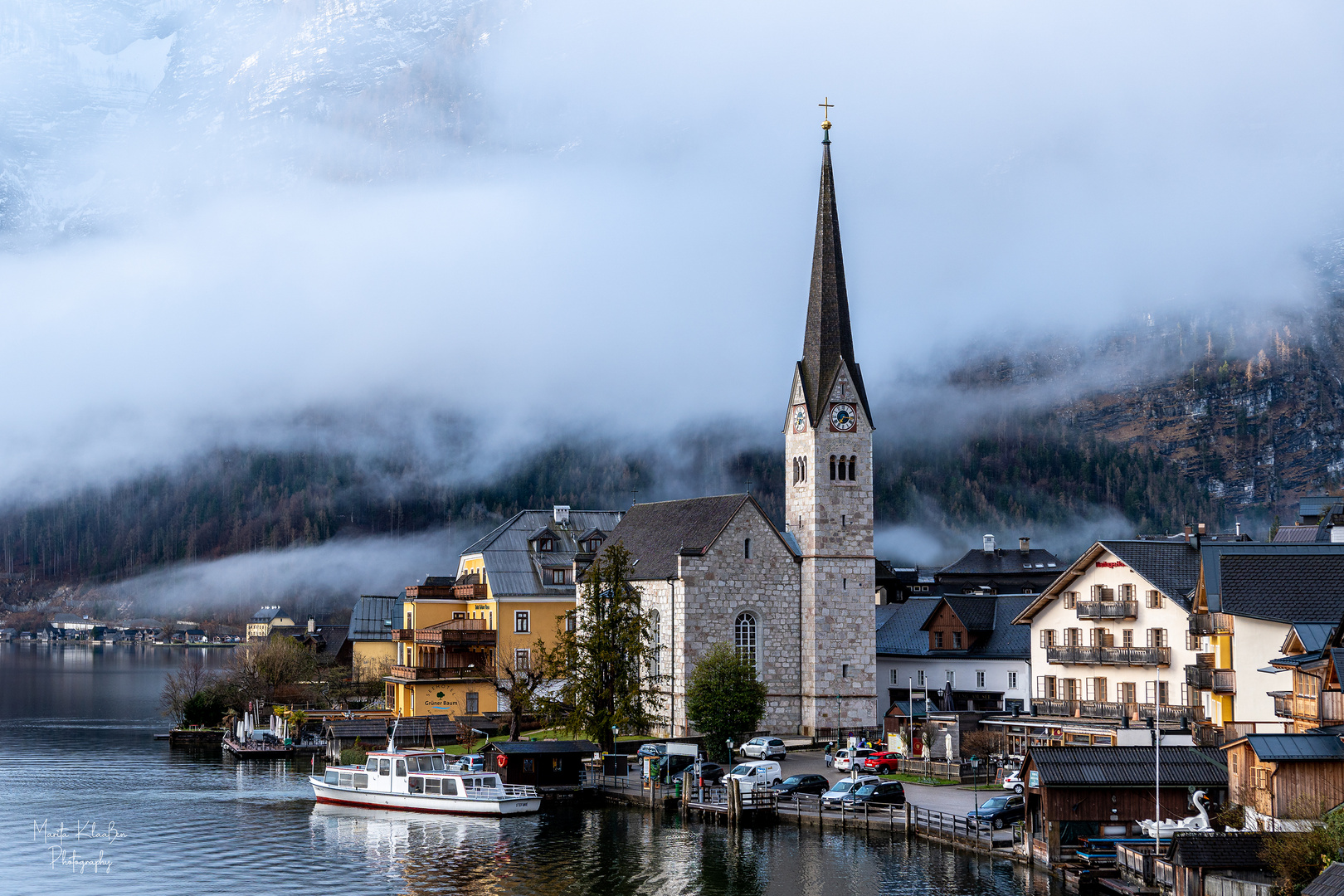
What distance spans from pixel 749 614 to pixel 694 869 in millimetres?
35022

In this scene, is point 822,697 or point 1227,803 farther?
point 822,697

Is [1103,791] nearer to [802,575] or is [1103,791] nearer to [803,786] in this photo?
[803,786]

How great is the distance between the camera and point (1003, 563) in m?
147

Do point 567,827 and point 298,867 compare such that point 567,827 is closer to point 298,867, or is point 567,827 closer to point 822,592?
point 298,867

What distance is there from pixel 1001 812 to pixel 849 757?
17073 millimetres

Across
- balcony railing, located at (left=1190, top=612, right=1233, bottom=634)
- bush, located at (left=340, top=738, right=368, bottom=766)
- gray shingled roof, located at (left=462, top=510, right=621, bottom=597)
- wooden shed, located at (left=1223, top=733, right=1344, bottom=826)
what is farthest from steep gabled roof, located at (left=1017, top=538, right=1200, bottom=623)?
bush, located at (left=340, top=738, right=368, bottom=766)

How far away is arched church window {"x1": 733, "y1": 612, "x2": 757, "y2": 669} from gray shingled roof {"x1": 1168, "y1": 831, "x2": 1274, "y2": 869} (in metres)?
45.6

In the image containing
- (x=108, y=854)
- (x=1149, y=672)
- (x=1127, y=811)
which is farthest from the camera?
(x=1149, y=672)

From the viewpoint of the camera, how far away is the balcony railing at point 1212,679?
59.2m

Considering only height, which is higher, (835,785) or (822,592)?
(822,592)

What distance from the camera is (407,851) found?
190 ft

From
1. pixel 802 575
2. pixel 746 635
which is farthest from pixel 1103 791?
pixel 802 575

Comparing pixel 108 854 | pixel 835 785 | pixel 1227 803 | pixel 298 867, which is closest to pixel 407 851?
pixel 298 867

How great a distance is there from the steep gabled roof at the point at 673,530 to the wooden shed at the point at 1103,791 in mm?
36886
